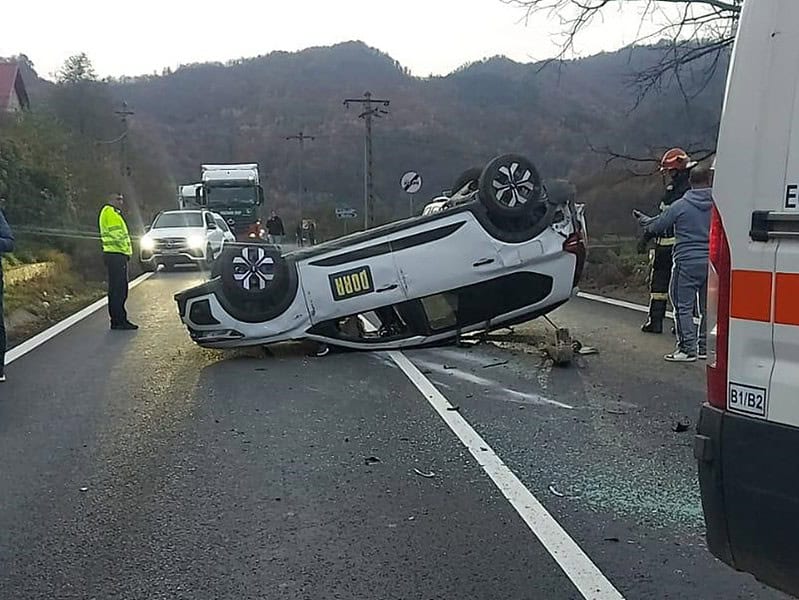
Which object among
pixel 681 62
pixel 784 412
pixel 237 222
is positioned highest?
pixel 681 62

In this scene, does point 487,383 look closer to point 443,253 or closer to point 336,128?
point 443,253

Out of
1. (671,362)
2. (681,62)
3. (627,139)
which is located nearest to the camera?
(671,362)

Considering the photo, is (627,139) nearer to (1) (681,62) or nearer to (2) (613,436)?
(1) (681,62)

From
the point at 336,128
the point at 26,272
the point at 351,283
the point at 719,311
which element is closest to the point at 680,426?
the point at 351,283

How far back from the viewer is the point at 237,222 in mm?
32250

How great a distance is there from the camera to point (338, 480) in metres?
5.16

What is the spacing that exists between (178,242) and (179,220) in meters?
1.33

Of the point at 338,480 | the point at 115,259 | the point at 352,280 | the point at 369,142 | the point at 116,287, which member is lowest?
the point at 338,480

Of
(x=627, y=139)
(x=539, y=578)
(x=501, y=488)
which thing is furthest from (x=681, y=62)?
(x=539, y=578)

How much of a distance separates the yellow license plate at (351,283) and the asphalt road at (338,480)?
0.62m

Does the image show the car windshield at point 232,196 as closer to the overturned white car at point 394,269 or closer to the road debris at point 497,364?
the overturned white car at point 394,269

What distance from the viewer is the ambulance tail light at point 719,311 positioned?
269 cm

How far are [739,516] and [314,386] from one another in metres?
5.32

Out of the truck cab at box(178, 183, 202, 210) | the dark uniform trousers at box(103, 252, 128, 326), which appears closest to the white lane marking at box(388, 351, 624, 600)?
the dark uniform trousers at box(103, 252, 128, 326)
